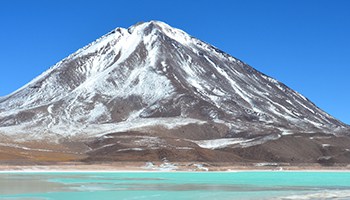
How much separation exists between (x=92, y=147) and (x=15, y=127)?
36127 mm

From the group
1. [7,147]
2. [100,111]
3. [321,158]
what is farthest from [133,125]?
[321,158]

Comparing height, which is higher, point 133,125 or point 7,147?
point 133,125

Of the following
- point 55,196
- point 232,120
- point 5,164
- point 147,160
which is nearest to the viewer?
point 55,196

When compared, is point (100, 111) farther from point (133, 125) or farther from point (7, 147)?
point (7, 147)

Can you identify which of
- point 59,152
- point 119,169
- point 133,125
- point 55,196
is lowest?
point 55,196

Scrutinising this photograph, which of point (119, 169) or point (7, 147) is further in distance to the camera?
point (7, 147)

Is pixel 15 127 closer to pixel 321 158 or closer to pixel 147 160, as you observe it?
pixel 147 160

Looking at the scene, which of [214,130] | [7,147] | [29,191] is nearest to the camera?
[29,191]

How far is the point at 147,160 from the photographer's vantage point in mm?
123188

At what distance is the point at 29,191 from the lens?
4775 cm

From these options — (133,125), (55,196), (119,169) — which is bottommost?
(55,196)

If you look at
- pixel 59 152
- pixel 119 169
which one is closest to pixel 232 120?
pixel 59 152

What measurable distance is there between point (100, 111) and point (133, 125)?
877 inches

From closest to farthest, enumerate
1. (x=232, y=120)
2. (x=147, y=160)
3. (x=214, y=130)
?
(x=147, y=160) → (x=214, y=130) → (x=232, y=120)
